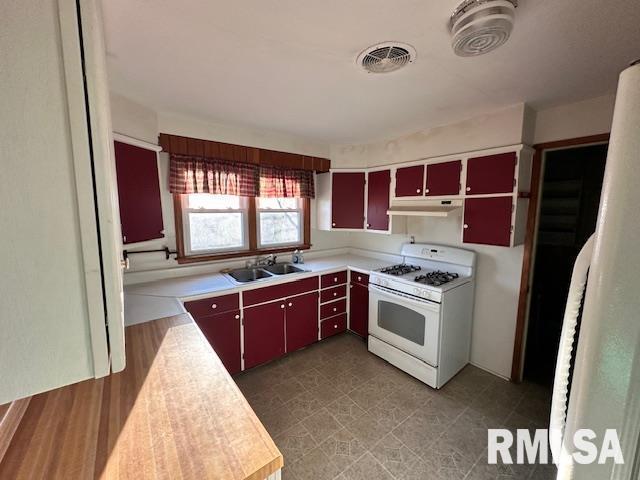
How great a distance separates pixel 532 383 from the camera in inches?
91.0

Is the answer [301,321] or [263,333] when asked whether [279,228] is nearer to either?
[301,321]

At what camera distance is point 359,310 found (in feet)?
9.85

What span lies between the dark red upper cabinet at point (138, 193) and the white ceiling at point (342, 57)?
46 cm

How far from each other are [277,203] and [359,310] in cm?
163

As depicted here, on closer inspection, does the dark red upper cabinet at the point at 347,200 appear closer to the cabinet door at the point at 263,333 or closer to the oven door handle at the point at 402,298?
the oven door handle at the point at 402,298

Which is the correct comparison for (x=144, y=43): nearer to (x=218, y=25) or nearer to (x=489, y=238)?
(x=218, y=25)

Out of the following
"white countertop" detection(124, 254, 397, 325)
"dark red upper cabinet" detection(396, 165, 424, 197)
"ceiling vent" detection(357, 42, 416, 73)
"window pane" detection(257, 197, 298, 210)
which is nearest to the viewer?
"ceiling vent" detection(357, 42, 416, 73)

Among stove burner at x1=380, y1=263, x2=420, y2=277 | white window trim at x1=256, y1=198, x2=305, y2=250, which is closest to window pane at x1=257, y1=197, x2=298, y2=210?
white window trim at x1=256, y1=198, x2=305, y2=250

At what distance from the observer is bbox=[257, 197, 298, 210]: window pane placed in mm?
3022

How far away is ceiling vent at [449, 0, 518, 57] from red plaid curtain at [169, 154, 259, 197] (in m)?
2.10

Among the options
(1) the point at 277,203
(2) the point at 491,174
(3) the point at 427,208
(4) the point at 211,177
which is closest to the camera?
(2) the point at 491,174

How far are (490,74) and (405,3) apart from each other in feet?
2.82

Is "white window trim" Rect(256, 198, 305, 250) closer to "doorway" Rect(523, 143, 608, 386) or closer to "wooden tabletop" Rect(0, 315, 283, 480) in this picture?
"wooden tabletop" Rect(0, 315, 283, 480)

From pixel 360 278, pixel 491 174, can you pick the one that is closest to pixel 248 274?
pixel 360 278
